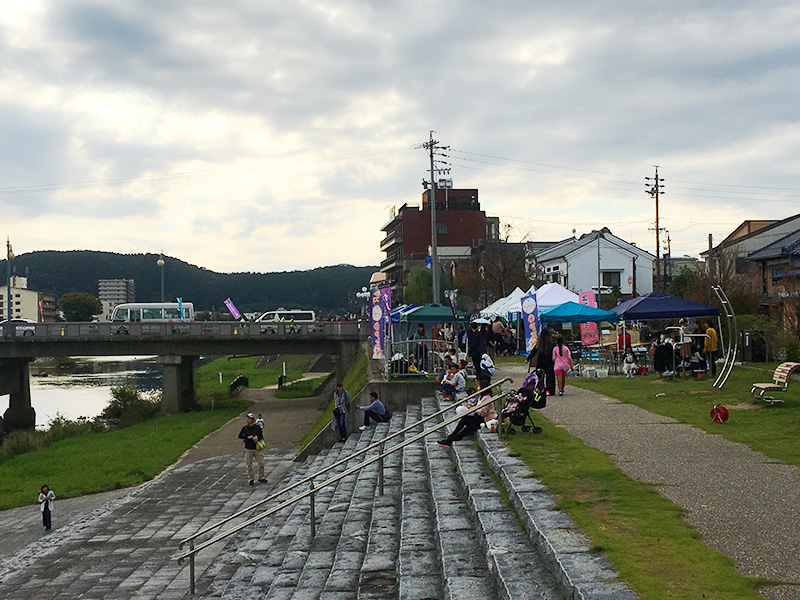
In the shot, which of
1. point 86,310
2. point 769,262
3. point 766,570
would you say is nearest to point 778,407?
point 766,570

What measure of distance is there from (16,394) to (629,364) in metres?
40.3

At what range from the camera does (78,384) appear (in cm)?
7562

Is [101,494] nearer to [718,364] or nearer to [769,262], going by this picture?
[718,364]

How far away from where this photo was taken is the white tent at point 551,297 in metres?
25.0

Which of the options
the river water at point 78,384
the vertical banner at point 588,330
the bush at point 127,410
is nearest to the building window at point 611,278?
the river water at point 78,384

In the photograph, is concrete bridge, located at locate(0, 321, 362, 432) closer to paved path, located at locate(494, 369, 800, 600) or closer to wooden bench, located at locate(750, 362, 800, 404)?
wooden bench, located at locate(750, 362, 800, 404)

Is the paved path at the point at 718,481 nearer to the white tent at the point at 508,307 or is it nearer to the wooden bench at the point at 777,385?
the wooden bench at the point at 777,385

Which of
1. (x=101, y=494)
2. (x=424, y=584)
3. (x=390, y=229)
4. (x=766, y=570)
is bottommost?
(x=101, y=494)

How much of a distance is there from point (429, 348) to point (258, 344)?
30039mm

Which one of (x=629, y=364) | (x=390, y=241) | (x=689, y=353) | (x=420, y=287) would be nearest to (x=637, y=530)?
(x=689, y=353)

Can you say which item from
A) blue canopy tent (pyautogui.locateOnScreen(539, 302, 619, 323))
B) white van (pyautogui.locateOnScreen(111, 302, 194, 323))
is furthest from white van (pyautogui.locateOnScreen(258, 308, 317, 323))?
blue canopy tent (pyautogui.locateOnScreen(539, 302, 619, 323))

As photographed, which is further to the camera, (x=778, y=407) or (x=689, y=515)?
(x=778, y=407)

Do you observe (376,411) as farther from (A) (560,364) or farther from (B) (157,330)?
(B) (157,330)

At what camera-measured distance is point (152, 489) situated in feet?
72.0
